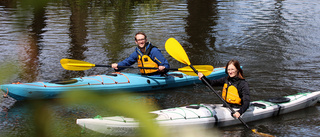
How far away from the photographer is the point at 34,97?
1.73 feet

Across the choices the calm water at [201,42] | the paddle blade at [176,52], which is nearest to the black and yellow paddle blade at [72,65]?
the calm water at [201,42]

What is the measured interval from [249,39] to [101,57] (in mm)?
4636

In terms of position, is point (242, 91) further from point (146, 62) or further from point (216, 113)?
point (146, 62)

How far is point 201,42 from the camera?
10.1m

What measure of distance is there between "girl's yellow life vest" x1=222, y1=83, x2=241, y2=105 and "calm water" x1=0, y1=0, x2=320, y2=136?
41 cm

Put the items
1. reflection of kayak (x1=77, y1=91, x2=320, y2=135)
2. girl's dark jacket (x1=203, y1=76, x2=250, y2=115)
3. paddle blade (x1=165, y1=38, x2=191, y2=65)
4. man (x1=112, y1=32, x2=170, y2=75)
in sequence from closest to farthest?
1. reflection of kayak (x1=77, y1=91, x2=320, y2=135)
2. girl's dark jacket (x1=203, y1=76, x2=250, y2=115)
3. paddle blade (x1=165, y1=38, x2=191, y2=65)
4. man (x1=112, y1=32, x2=170, y2=75)

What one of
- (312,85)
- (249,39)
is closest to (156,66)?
(312,85)

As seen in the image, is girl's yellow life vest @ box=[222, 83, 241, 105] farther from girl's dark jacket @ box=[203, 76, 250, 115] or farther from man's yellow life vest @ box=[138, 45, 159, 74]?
man's yellow life vest @ box=[138, 45, 159, 74]

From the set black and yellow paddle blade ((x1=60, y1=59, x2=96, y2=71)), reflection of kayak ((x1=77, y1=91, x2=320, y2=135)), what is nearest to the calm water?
reflection of kayak ((x1=77, y1=91, x2=320, y2=135))

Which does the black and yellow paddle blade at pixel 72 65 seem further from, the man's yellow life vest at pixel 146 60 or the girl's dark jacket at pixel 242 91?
the girl's dark jacket at pixel 242 91

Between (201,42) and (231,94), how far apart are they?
563 cm

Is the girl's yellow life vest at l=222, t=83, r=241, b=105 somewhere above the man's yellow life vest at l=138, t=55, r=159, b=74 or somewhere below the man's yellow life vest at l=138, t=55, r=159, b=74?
below

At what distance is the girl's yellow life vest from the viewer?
177 inches

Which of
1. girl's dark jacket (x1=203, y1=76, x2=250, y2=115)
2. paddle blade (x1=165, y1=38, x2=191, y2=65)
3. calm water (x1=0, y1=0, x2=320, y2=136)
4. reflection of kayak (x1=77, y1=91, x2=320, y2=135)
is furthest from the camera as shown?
paddle blade (x1=165, y1=38, x2=191, y2=65)
